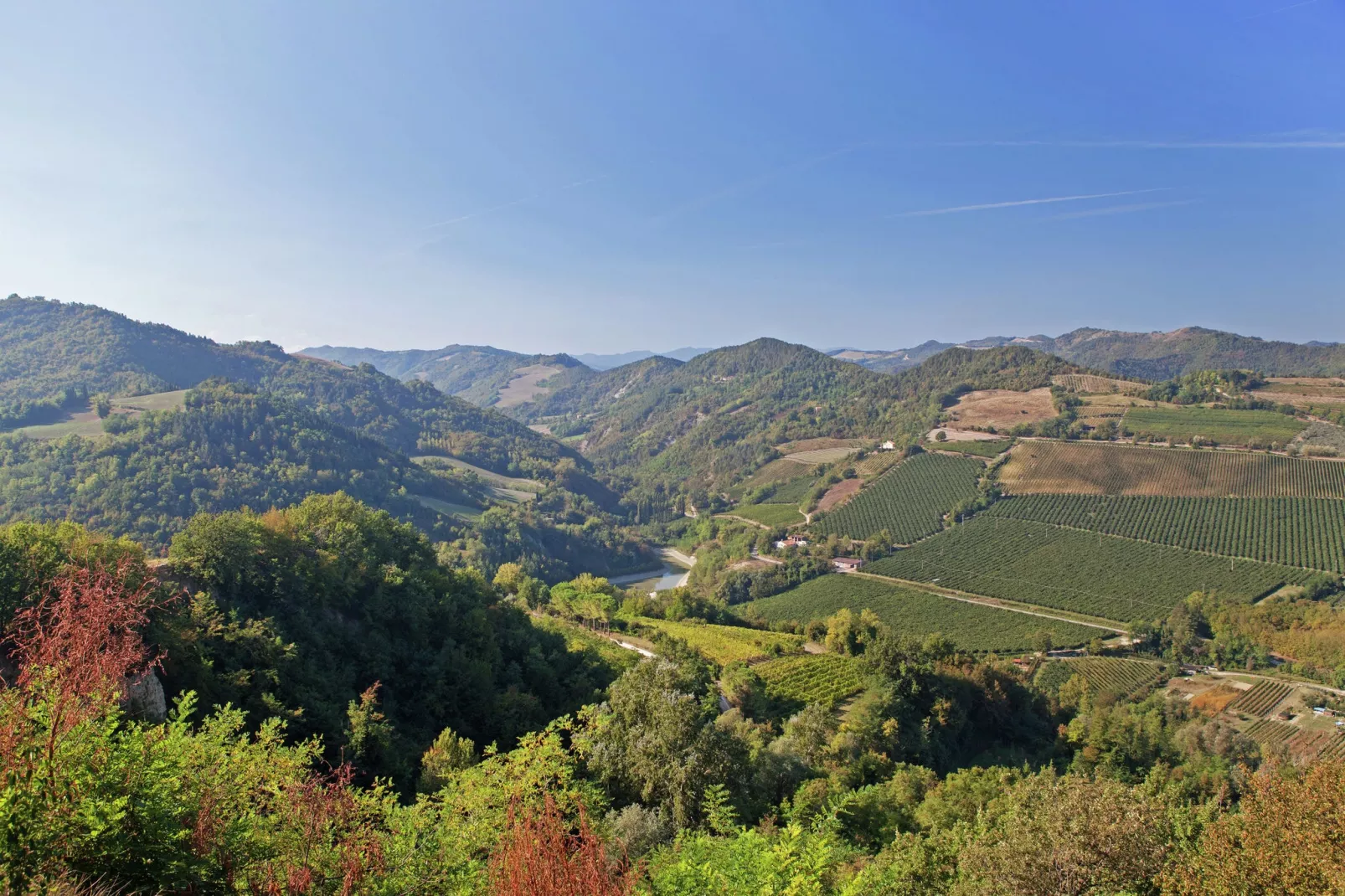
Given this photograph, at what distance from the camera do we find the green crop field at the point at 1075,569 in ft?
264

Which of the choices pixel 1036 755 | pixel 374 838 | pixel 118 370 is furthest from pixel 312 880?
pixel 118 370

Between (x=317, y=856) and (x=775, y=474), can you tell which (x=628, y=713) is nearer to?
(x=317, y=856)

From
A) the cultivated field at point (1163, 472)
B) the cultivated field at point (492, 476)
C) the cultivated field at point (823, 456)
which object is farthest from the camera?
the cultivated field at point (823, 456)

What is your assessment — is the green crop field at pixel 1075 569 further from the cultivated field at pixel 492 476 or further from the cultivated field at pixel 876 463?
the cultivated field at pixel 492 476

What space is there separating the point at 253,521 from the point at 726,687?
2618cm

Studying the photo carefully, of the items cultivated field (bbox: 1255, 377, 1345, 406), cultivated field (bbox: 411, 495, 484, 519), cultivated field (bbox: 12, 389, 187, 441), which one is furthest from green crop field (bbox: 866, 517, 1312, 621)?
cultivated field (bbox: 12, 389, 187, 441)

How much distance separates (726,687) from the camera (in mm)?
35719

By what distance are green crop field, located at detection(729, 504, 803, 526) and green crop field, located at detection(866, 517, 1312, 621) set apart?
34148 millimetres

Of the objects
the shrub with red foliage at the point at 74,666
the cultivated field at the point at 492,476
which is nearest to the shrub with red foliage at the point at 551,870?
the shrub with red foliage at the point at 74,666

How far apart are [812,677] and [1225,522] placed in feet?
306

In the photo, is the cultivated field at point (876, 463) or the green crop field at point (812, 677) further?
the cultivated field at point (876, 463)

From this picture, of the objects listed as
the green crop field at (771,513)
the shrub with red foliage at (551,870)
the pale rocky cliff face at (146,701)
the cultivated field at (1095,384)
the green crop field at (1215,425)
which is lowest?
the green crop field at (771,513)

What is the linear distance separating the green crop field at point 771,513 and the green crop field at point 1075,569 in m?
34.1

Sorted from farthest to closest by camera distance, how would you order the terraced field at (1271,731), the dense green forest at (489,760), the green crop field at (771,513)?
the green crop field at (771,513)
the terraced field at (1271,731)
the dense green forest at (489,760)
